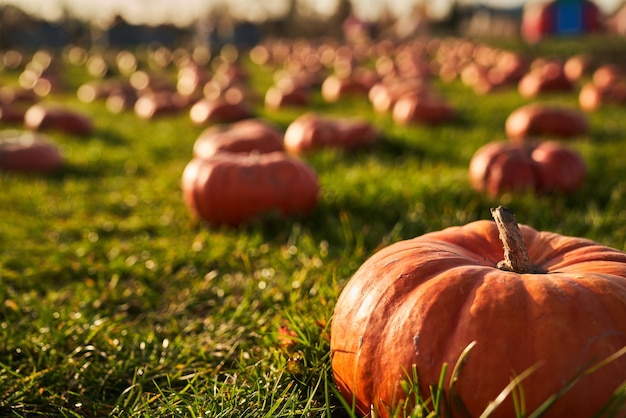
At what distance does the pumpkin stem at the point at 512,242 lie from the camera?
1.92 meters

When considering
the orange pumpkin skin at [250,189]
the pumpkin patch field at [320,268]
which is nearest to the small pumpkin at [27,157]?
the pumpkin patch field at [320,268]

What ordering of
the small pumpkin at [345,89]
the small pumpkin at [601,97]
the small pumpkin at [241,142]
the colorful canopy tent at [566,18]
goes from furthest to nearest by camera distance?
the colorful canopy tent at [566,18] < the small pumpkin at [345,89] < the small pumpkin at [601,97] < the small pumpkin at [241,142]

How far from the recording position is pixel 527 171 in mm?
4660

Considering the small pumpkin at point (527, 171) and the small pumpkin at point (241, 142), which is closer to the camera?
the small pumpkin at point (527, 171)

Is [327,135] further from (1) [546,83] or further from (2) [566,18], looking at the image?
(2) [566,18]

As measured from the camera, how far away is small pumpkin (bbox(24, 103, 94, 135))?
826cm

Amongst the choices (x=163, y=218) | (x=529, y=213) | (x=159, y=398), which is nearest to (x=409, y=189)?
(x=529, y=213)

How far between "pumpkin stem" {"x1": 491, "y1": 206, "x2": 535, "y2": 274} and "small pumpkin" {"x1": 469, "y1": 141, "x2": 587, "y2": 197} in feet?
8.95

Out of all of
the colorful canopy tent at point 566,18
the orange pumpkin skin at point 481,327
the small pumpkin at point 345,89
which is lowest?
the colorful canopy tent at point 566,18

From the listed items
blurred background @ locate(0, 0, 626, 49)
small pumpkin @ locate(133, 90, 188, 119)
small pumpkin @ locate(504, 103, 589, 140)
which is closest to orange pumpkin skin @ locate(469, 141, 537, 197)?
small pumpkin @ locate(504, 103, 589, 140)

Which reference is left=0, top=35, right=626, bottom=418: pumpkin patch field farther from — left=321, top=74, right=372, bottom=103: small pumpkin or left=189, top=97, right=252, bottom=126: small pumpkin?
left=321, top=74, right=372, bottom=103: small pumpkin

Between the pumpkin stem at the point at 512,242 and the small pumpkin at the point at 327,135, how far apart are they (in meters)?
4.19

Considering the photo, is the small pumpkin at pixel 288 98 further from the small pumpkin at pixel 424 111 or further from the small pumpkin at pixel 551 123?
the small pumpkin at pixel 551 123

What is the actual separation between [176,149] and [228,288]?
4293 millimetres
